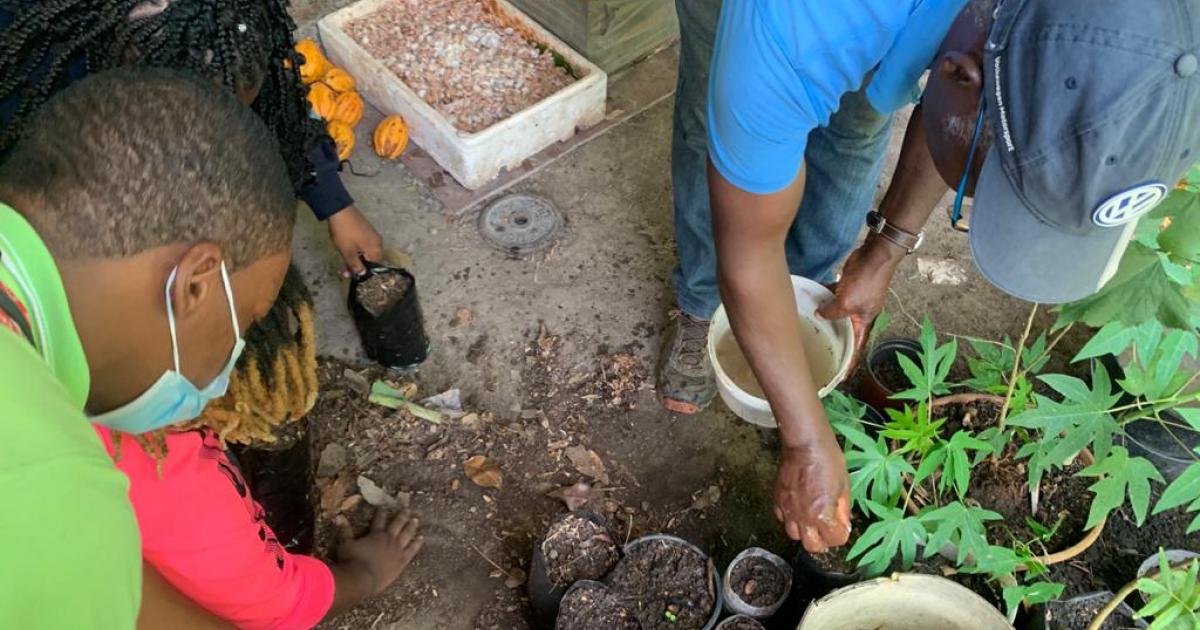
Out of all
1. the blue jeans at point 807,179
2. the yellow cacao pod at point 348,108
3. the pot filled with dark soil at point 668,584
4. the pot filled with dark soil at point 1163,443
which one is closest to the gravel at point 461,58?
the yellow cacao pod at point 348,108

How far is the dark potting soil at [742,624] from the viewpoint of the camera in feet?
5.68

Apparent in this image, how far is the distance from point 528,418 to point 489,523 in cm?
32

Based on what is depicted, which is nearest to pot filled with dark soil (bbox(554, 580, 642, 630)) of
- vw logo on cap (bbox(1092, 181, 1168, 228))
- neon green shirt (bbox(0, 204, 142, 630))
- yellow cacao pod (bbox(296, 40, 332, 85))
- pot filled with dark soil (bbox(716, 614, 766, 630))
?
pot filled with dark soil (bbox(716, 614, 766, 630))

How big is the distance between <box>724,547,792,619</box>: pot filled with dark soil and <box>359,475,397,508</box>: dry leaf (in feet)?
2.93

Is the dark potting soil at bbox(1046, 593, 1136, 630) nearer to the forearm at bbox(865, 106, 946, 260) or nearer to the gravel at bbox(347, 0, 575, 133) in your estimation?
the forearm at bbox(865, 106, 946, 260)

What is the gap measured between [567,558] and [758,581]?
0.40m

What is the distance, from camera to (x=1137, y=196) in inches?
41.4

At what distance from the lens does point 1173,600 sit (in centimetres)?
142

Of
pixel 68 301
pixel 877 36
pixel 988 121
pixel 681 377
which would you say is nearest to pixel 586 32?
pixel 681 377

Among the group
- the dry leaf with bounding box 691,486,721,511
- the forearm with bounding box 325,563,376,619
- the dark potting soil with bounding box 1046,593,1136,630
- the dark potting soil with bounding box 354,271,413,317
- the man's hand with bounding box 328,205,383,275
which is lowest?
the dry leaf with bounding box 691,486,721,511

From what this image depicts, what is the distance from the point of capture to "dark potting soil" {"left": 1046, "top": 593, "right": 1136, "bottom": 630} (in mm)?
1719

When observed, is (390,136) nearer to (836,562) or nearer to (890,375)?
(890,375)

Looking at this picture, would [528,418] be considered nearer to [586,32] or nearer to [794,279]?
[794,279]

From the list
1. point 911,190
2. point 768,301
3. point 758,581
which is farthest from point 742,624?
point 911,190
